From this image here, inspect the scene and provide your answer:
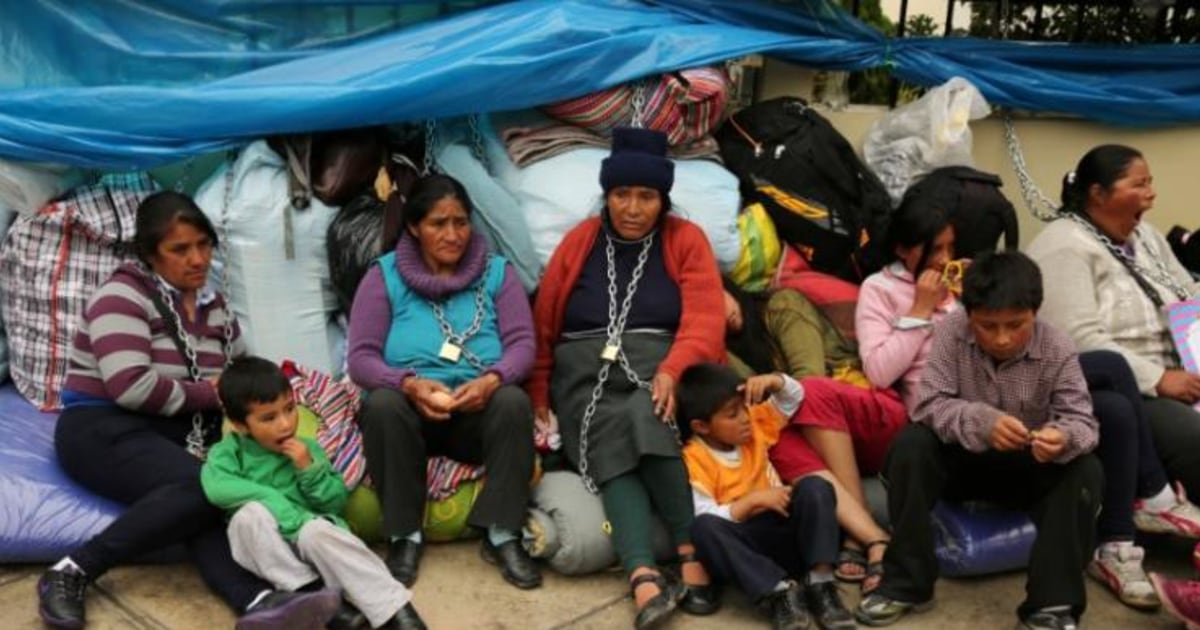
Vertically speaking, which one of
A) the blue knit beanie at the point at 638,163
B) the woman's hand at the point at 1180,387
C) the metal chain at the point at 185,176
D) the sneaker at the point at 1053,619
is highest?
the blue knit beanie at the point at 638,163

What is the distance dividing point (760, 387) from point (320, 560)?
1388 millimetres

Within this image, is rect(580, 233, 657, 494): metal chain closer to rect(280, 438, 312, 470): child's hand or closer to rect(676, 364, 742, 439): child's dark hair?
rect(676, 364, 742, 439): child's dark hair

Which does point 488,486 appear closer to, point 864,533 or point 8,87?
point 864,533

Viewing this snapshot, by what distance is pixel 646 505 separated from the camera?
12.0 feet

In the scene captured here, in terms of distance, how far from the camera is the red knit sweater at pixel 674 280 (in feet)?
13.1

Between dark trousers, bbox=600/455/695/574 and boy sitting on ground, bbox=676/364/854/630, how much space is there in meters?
0.06

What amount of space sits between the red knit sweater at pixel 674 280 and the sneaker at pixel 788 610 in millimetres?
869

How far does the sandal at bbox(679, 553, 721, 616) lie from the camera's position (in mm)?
3486

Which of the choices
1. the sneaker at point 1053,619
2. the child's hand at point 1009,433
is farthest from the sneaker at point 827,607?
the child's hand at point 1009,433

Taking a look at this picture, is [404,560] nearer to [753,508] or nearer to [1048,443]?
[753,508]

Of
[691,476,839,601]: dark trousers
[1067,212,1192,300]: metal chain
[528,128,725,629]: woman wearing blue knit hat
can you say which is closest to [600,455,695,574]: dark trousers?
[528,128,725,629]: woman wearing blue knit hat

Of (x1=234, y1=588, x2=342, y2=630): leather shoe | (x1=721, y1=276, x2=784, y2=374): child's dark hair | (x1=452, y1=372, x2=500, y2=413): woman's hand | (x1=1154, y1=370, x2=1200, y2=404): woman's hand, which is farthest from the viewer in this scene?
(x1=721, y1=276, x2=784, y2=374): child's dark hair

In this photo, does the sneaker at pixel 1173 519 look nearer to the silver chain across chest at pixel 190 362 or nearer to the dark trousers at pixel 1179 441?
the dark trousers at pixel 1179 441

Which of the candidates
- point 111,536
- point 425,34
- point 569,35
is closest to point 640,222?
point 569,35
